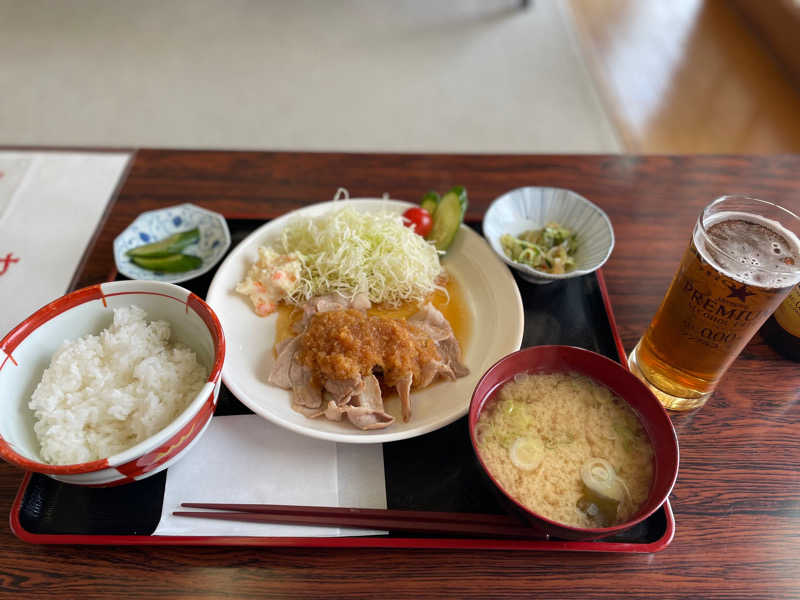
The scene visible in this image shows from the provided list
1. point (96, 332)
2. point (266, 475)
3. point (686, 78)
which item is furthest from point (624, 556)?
point (686, 78)

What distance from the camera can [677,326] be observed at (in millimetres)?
1629

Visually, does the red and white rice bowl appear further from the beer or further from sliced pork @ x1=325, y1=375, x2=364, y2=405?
the beer

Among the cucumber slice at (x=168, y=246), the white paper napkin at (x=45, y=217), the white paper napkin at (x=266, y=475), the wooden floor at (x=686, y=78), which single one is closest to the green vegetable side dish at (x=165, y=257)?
the cucumber slice at (x=168, y=246)

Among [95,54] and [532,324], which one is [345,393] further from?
[95,54]

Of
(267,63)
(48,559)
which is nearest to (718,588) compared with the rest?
(48,559)

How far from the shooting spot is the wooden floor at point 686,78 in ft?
16.5

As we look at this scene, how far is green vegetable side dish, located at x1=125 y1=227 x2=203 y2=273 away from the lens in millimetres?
2111

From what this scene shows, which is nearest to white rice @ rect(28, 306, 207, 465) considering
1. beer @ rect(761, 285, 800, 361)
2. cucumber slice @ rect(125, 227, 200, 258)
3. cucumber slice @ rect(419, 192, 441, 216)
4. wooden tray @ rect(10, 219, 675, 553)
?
wooden tray @ rect(10, 219, 675, 553)

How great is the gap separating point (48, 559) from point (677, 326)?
71.3 inches

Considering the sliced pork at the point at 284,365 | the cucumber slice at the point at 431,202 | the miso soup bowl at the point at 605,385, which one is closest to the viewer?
the miso soup bowl at the point at 605,385

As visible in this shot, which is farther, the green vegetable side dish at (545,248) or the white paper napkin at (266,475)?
the green vegetable side dish at (545,248)

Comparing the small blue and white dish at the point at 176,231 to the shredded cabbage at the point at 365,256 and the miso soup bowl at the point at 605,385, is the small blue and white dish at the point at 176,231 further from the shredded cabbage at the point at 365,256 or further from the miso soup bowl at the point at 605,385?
the miso soup bowl at the point at 605,385

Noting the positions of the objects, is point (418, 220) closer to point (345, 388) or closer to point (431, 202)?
point (431, 202)

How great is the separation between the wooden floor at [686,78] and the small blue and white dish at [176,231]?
400 centimetres
